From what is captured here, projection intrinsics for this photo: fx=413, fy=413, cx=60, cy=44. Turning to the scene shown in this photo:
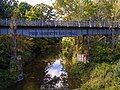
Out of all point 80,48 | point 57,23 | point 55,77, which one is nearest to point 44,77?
point 55,77

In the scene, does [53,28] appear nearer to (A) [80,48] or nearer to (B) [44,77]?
(B) [44,77]

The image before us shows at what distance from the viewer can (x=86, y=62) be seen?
5834 cm

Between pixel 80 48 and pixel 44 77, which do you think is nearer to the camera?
pixel 44 77

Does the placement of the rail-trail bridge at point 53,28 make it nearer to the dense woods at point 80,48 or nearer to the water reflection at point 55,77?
the dense woods at point 80,48

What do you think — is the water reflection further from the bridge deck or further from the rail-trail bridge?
the bridge deck

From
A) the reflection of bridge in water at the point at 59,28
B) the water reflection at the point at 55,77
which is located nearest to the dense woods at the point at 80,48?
the water reflection at the point at 55,77

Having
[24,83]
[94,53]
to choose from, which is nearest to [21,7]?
[94,53]

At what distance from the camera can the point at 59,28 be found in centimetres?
6056

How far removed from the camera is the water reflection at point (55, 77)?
5057 cm

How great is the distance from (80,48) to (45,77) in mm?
13454

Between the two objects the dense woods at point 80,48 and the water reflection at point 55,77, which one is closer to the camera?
the dense woods at point 80,48

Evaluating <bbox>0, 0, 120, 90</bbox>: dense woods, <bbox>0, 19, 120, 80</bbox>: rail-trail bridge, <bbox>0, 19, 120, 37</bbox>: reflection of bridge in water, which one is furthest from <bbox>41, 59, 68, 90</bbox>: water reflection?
<bbox>0, 19, 120, 37</bbox>: reflection of bridge in water

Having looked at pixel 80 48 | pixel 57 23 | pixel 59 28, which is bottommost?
pixel 80 48

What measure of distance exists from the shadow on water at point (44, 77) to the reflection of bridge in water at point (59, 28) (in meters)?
5.53
